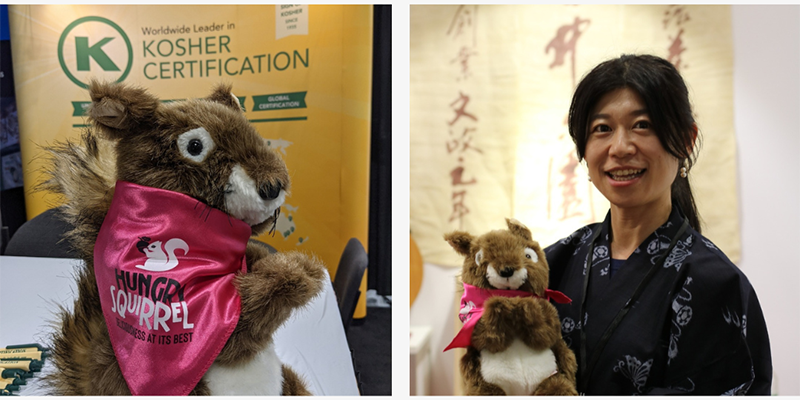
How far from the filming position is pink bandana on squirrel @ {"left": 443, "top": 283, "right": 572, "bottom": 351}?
695 mm

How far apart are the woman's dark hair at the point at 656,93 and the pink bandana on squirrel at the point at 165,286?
2.04ft

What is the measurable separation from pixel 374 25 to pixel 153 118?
3.12 feet

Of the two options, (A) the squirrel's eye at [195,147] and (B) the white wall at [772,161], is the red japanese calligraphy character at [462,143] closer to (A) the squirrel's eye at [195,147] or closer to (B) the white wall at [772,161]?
(B) the white wall at [772,161]

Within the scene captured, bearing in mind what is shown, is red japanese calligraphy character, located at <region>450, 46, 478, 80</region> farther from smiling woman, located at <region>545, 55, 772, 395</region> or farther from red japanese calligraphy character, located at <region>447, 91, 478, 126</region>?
smiling woman, located at <region>545, 55, 772, 395</region>

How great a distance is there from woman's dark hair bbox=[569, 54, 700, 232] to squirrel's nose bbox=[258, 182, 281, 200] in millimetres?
544

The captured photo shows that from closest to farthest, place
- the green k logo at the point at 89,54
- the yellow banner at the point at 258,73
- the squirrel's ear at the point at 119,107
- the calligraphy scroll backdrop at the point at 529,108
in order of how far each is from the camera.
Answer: the squirrel's ear at the point at 119,107
the calligraphy scroll backdrop at the point at 529,108
the yellow banner at the point at 258,73
the green k logo at the point at 89,54

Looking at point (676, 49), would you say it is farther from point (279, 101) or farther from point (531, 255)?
point (279, 101)

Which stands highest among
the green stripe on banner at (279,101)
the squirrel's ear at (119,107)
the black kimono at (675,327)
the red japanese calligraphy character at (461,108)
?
the green stripe on banner at (279,101)

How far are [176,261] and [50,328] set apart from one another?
0.31m

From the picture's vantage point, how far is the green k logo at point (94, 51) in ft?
3.28

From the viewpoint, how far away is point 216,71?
102 centimetres

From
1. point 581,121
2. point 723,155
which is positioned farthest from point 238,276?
point 723,155

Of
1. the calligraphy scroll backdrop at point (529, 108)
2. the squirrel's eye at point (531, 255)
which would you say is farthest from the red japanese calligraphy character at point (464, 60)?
the squirrel's eye at point (531, 255)

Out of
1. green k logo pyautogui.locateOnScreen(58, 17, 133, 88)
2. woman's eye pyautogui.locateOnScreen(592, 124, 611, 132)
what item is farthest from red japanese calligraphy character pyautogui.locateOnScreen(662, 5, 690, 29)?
green k logo pyautogui.locateOnScreen(58, 17, 133, 88)
